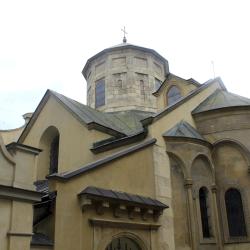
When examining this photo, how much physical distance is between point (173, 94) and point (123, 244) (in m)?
10.7

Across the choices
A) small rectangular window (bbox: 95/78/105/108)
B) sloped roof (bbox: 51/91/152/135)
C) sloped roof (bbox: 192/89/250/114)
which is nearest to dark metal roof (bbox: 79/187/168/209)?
sloped roof (bbox: 51/91/152/135)

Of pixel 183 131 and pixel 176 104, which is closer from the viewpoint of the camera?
pixel 183 131

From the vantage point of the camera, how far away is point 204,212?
14.0 m

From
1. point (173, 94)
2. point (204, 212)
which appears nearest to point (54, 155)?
point (173, 94)

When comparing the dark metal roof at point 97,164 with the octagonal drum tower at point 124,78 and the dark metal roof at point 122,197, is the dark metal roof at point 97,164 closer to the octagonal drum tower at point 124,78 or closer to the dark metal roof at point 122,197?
the dark metal roof at point 122,197

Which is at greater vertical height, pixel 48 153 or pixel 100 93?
pixel 100 93

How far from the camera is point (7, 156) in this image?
8.55 metres

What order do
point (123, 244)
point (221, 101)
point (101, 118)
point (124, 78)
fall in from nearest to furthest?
point (123, 244)
point (221, 101)
point (101, 118)
point (124, 78)

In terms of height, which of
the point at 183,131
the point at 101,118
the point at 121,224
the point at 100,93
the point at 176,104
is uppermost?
the point at 100,93

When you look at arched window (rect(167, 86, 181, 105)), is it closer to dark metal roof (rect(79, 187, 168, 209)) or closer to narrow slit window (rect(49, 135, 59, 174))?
narrow slit window (rect(49, 135, 59, 174))

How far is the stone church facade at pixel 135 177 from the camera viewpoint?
9.06 m

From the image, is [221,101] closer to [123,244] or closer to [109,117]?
[109,117]

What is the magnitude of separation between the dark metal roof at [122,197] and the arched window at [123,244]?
112cm

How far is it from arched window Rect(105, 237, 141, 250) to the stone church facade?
3cm
